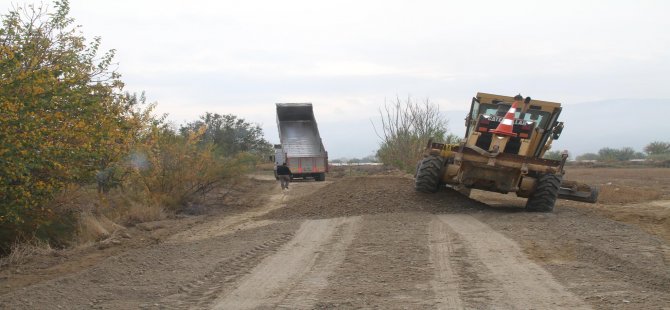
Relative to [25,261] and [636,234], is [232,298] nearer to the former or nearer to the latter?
[25,261]

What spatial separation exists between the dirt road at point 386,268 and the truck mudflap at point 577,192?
2442mm

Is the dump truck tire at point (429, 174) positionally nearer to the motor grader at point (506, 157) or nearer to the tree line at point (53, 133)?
the motor grader at point (506, 157)

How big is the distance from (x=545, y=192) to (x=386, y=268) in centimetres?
843

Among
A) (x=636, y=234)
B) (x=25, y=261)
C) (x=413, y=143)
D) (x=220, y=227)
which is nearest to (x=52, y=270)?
(x=25, y=261)

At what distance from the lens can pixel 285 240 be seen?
12.8 m

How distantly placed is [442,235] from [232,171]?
50.4 feet

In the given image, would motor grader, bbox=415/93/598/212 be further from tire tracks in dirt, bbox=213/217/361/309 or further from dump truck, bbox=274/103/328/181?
dump truck, bbox=274/103/328/181

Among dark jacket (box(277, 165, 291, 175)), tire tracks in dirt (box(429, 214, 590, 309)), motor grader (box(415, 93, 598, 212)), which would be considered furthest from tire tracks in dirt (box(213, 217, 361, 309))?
dark jacket (box(277, 165, 291, 175))

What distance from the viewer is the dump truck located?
1538 inches

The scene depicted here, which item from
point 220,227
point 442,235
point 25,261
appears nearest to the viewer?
point 25,261

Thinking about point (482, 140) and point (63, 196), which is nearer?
point (63, 196)

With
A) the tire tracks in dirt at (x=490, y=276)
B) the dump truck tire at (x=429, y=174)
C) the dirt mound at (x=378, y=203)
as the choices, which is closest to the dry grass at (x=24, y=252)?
the dirt mound at (x=378, y=203)

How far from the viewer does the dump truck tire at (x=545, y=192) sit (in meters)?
16.5

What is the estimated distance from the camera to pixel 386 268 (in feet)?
30.7
